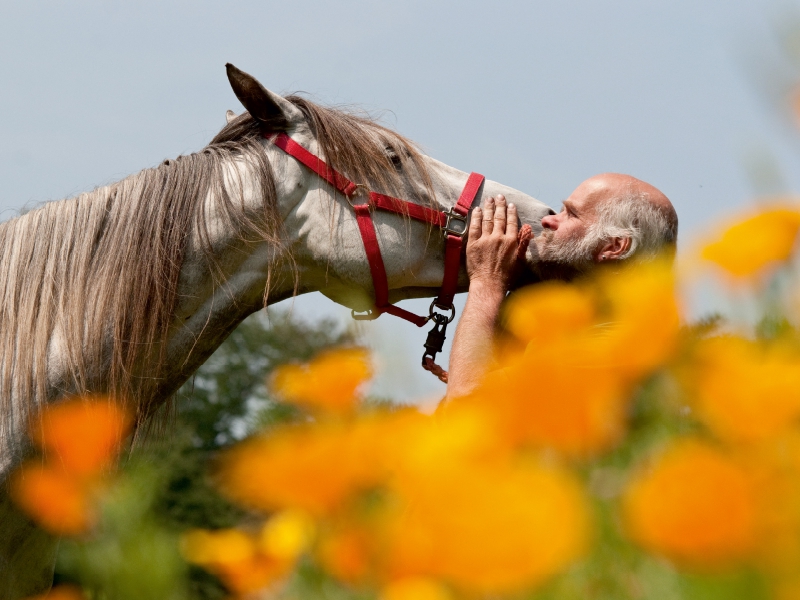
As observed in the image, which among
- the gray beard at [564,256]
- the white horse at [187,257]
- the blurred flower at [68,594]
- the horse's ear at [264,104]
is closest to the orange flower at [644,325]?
the blurred flower at [68,594]

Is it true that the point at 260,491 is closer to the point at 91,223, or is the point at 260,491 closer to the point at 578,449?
the point at 578,449

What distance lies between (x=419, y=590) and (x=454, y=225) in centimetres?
286

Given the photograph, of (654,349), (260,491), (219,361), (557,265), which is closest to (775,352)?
(654,349)

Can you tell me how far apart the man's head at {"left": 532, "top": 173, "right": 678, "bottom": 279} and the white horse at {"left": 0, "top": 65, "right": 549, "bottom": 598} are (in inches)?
5.3

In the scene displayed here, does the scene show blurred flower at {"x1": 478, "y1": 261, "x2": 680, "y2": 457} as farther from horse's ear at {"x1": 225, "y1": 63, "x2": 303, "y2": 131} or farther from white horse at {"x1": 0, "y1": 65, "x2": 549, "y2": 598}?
horse's ear at {"x1": 225, "y1": 63, "x2": 303, "y2": 131}

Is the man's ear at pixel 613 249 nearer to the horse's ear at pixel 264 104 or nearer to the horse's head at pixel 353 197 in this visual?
the horse's head at pixel 353 197

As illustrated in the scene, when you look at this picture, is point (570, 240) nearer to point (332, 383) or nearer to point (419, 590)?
point (332, 383)

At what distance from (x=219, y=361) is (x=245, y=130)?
73.6ft

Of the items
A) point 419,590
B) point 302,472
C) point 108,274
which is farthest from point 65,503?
point 108,274

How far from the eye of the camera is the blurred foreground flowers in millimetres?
351

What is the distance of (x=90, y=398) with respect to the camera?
266 cm

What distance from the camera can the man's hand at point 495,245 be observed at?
3.11 metres

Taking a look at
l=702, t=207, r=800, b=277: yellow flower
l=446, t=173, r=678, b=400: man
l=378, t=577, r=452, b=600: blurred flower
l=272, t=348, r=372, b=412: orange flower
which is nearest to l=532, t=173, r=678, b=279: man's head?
l=446, t=173, r=678, b=400: man

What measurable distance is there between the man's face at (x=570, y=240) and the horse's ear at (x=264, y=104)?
1.04 metres
